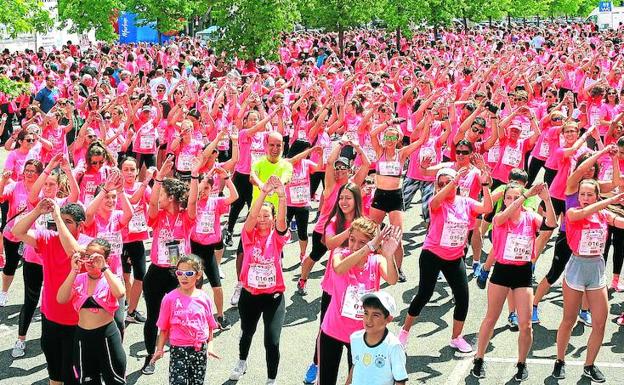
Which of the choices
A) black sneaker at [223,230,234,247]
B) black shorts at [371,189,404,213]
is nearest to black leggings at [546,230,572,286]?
black shorts at [371,189,404,213]

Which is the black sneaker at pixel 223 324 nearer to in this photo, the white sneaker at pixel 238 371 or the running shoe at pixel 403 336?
the white sneaker at pixel 238 371

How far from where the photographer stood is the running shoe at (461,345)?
7.95 metres

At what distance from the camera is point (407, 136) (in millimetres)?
15320

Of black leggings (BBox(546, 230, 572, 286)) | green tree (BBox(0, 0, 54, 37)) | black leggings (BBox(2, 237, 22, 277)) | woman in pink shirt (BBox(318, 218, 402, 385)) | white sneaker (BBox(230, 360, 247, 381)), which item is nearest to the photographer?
woman in pink shirt (BBox(318, 218, 402, 385))

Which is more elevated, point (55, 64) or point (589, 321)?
point (55, 64)

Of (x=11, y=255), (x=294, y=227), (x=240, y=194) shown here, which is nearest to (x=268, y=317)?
(x=11, y=255)

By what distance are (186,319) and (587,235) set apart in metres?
3.40

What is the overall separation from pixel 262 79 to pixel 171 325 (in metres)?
13.8

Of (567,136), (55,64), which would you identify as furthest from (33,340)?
(55,64)

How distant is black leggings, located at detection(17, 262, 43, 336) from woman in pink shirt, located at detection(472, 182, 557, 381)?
3945 millimetres

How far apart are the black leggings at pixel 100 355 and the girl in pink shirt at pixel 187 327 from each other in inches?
12.0

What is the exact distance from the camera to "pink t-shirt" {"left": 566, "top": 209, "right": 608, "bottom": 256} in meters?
7.24

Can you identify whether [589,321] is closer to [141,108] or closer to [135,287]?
[135,287]

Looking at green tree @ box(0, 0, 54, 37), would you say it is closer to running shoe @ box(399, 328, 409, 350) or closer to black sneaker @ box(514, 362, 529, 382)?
running shoe @ box(399, 328, 409, 350)
